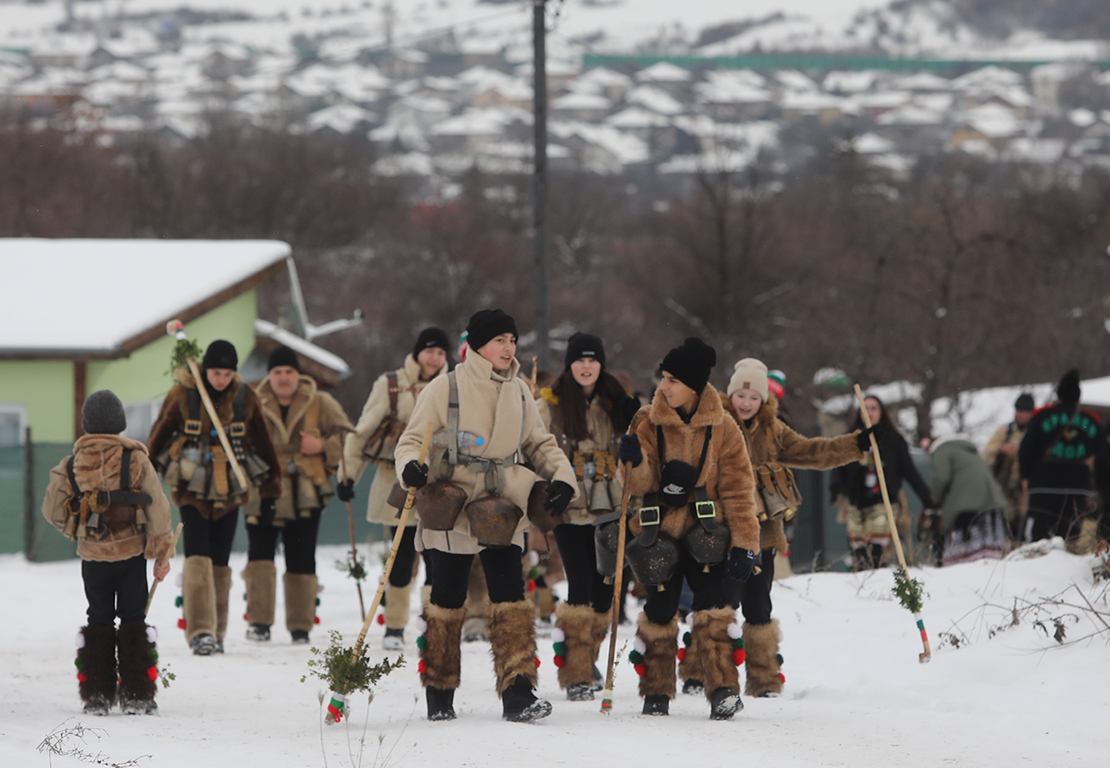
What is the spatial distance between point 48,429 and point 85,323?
1.36 meters

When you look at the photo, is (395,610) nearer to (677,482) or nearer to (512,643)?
(512,643)

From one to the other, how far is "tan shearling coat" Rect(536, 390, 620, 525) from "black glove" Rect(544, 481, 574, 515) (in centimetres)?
107

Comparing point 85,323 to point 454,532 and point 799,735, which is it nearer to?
point 454,532

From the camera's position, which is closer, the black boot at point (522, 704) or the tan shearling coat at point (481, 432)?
the black boot at point (522, 704)

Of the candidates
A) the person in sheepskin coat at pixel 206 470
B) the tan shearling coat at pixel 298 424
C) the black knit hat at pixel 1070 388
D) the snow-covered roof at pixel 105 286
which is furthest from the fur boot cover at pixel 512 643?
the snow-covered roof at pixel 105 286

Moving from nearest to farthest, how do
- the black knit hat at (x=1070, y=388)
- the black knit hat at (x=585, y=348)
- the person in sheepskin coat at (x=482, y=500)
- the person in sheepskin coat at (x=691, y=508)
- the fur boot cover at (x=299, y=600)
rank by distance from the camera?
the person in sheepskin coat at (x=482, y=500) → the person in sheepskin coat at (x=691, y=508) → the black knit hat at (x=585, y=348) → the fur boot cover at (x=299, y=600) → the black knit hat at (x=1070, y=388)

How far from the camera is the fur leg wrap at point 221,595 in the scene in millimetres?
9234

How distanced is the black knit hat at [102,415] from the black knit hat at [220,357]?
1.71 metres

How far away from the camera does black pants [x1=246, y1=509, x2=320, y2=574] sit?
31.8 feet

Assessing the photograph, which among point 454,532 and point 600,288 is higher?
point 600,288

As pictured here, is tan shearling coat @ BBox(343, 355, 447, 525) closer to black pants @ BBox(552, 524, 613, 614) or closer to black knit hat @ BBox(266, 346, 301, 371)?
black knit hat @ BBox(266, 346, 301, 371)

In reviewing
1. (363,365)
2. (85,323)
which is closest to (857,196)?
(363,365)

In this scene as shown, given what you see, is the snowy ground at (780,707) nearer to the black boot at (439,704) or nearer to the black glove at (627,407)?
the black boot at (439,704)

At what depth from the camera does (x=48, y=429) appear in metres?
17.2
